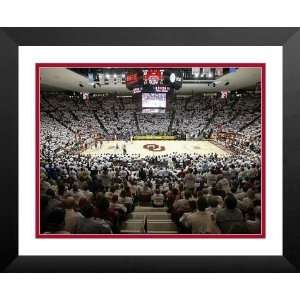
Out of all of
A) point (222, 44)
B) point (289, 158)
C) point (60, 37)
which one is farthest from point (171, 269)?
point (60, 37)

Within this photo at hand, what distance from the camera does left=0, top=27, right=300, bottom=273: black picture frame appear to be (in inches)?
184

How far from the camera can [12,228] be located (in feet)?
15.5

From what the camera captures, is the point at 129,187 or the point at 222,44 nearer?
the point at 222,44

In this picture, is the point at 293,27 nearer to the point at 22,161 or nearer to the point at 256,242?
the point at 256,242

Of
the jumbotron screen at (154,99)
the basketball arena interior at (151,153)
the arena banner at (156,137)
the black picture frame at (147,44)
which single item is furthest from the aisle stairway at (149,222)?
the jumbotron screen at (154,99)

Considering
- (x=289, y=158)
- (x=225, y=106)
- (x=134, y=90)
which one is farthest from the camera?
(x=225, y=106)

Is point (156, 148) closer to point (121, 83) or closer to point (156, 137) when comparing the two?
point (156, 137)

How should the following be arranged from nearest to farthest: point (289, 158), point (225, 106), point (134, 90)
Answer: point (289, 158) < point (134, 90) < point (225, 106)

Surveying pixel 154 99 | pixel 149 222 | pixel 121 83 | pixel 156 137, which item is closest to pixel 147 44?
pixel 121 83

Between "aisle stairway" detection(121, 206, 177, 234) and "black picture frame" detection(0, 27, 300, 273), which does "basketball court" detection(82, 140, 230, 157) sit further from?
"black picture frame" detection(0, 27, 300, 273)

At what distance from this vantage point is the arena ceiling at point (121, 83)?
4887 millimetres

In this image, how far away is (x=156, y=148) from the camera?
18.4ft

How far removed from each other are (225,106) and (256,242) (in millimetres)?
1875

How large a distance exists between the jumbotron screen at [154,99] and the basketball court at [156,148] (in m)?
0.52
